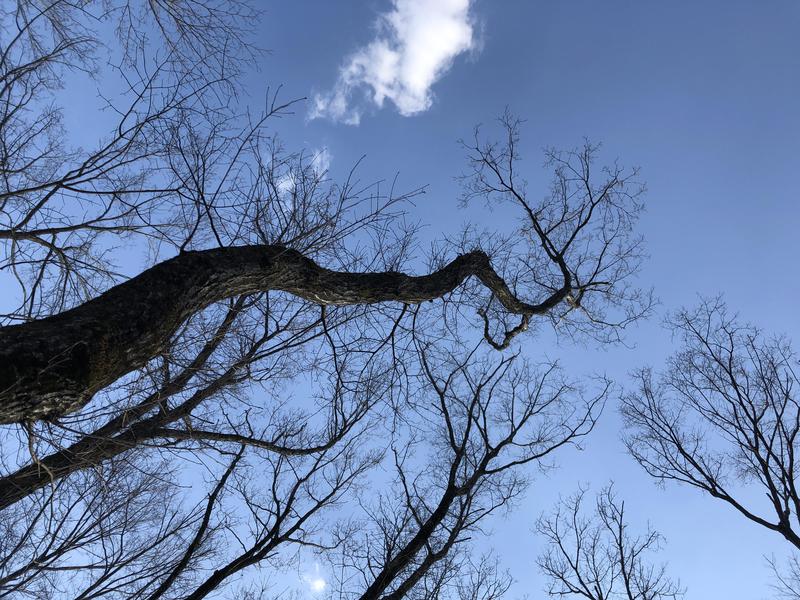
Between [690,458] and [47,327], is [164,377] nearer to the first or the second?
[47,327]

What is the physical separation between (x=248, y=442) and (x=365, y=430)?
4.93ft

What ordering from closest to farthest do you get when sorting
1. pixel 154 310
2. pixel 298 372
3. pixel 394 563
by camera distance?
pixel 154 310, pixel 298 372, pixel 394 563

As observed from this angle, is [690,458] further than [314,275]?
Yes

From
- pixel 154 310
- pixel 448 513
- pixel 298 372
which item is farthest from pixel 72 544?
pixel 154 310

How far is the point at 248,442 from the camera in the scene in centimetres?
565

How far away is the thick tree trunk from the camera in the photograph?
2.25 meters

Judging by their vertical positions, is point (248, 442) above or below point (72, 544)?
above

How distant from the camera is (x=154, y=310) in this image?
277cm

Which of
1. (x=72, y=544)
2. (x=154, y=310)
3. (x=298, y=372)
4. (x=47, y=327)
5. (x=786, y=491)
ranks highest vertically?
(x=786, y=491)

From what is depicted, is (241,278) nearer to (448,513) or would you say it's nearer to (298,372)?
(298,372)

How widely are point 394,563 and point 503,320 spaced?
3409mm

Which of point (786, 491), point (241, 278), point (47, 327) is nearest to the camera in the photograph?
point (47, 327)

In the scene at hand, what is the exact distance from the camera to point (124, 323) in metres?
2.61

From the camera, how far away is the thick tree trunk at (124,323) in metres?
2.25
